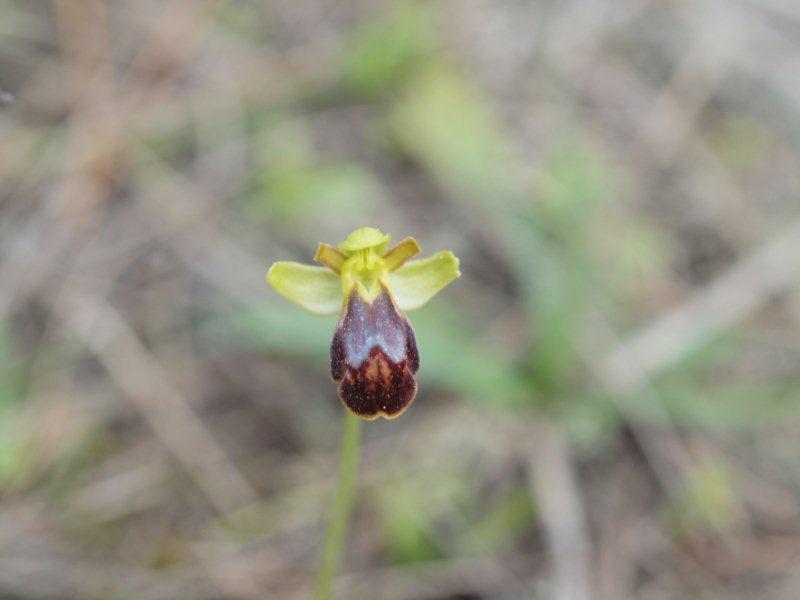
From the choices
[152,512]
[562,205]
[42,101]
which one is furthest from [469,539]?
[42,101]

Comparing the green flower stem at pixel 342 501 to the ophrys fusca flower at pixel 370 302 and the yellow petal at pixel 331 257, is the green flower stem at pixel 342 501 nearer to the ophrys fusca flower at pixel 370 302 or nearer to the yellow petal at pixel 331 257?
the ophrys fusca flower at pixel 370 302

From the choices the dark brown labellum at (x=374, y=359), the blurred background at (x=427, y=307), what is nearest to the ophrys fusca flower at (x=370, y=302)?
the dark brown labellum at (x=374, y=359)

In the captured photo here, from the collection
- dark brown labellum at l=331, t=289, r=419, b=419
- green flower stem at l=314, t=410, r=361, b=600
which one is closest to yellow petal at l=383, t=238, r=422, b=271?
dark brown labellum at l=331, t=289, r=419, b=419

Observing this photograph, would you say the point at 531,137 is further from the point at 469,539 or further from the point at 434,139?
the point at 469,539

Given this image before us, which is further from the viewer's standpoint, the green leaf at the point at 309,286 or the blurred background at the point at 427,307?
the blurred background at the point at 427,307

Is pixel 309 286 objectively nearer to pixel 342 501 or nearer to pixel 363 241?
pixel 363 241

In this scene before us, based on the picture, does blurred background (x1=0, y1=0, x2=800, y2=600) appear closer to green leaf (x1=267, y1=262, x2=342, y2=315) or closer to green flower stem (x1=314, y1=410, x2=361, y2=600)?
green flower stem (x1=314, y1=410, x2=361, y2=600)

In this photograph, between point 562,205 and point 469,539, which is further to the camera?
point 562,205
